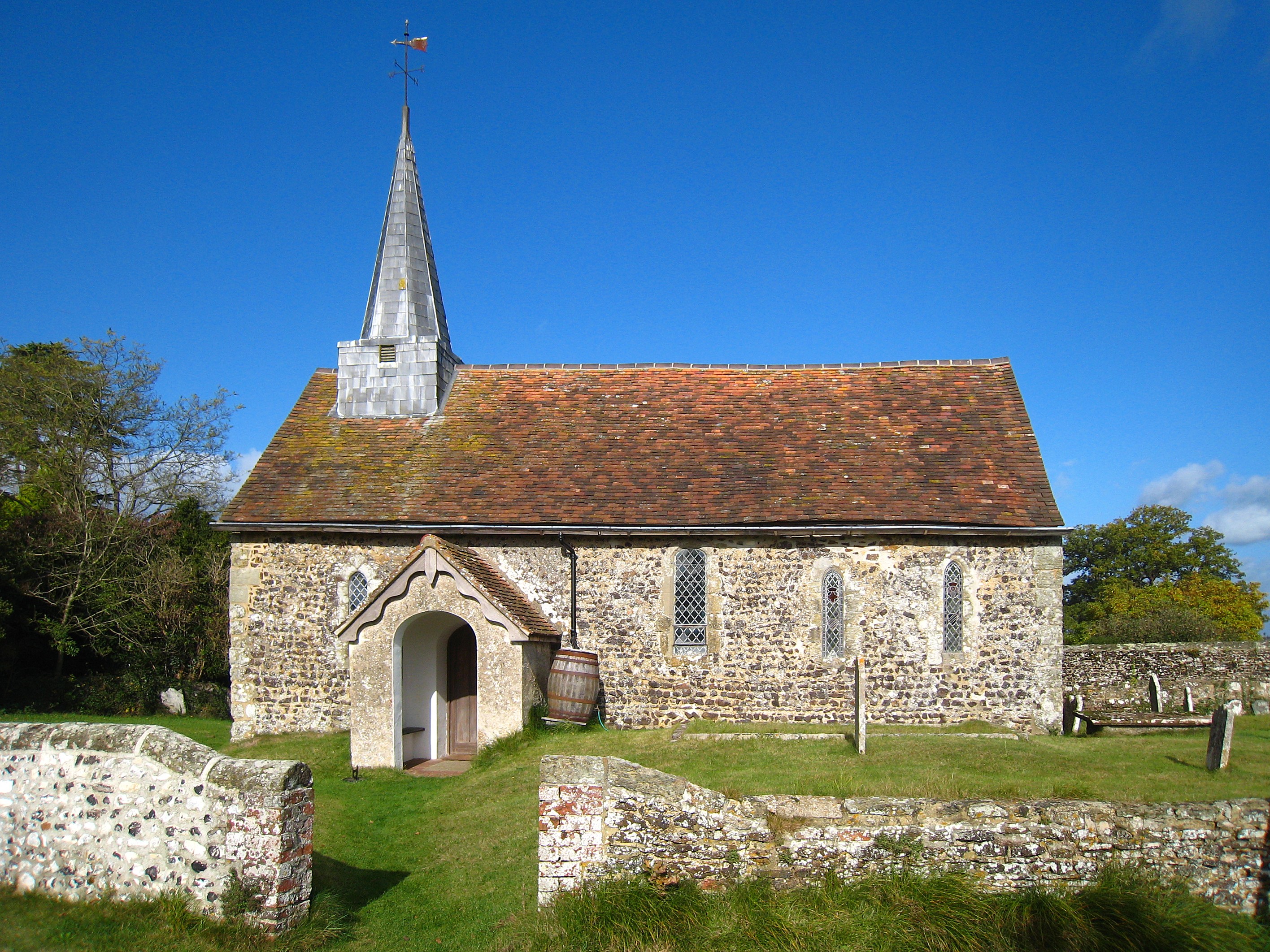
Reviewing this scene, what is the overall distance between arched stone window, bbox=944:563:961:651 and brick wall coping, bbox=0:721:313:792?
12.3 meters

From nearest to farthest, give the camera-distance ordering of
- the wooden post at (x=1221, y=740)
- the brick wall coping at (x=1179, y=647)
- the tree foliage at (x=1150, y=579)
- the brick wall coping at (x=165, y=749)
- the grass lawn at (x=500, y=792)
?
1. the brick wall coping at (x=165, y=749)
2. the grass lawn at (x=500, y=792)
3. the wooden post at (x=1221, y=740)
4. the brick wall coping at (x=1179, y=647)
5. the tree foliage at (x=1150, y=579)

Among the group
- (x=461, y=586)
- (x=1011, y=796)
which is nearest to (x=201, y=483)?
(x=461, y=586)

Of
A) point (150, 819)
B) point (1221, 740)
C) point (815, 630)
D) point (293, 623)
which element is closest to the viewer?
point (150, 819)

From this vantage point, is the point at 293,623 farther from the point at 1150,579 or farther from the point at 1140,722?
the point at 1150,579

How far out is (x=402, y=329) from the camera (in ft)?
68.5

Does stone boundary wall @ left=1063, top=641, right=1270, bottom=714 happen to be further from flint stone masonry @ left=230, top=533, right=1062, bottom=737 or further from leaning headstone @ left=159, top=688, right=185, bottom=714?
leaning headstone @ left=159, top=688, right=185, bottom=714

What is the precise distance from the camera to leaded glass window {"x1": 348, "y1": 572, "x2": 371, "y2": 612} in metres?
17.1

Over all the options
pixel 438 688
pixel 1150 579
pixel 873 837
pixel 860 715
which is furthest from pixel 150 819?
pixel 1150 579

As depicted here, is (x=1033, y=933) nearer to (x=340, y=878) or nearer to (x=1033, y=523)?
(x=340, y=878)

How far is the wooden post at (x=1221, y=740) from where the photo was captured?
11.0 metres

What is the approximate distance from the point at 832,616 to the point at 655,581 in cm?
340

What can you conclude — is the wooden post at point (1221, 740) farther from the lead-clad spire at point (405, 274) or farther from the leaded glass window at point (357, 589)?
the lead-clad spire at point (405, 274)

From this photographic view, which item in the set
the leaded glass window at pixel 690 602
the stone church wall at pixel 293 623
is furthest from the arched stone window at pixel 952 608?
the stone church wall at pixel 293 623

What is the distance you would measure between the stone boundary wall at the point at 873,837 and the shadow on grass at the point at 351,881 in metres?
2.55
